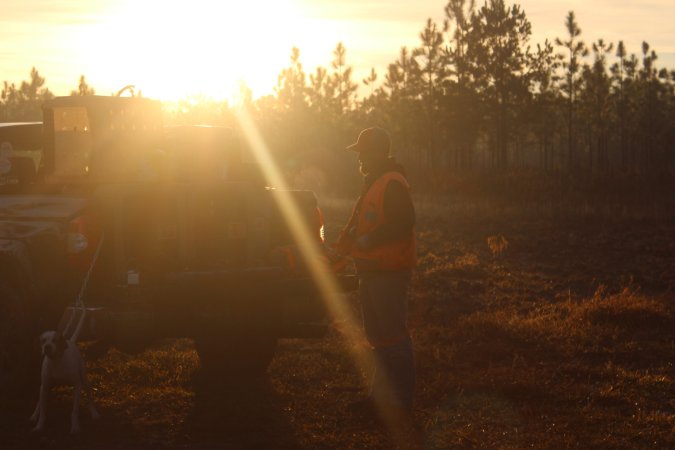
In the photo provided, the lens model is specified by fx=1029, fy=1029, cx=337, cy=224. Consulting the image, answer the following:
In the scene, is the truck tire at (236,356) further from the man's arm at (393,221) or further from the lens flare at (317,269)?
the man's arm at (393,221)

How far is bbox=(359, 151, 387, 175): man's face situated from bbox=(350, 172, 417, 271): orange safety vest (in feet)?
0.43

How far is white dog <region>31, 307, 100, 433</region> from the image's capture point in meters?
6.64

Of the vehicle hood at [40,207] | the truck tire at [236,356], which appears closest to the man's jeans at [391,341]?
the truck tire at [236,356]

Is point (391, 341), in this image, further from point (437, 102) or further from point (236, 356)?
point (437, 102)

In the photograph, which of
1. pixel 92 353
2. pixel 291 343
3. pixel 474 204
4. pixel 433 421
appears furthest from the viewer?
pixel 474 204

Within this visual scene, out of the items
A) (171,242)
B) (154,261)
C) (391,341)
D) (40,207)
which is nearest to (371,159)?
(391,341)

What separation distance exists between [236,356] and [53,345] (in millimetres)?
2155

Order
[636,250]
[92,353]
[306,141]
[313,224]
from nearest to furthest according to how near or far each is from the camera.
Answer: [92,353], [313,224], [636,250], [306,141]

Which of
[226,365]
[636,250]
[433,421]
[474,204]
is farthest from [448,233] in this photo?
[433,421]

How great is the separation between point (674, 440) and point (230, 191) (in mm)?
3512

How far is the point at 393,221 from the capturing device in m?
6.94

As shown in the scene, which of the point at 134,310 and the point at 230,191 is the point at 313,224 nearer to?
the point at 230,191

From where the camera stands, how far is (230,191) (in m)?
7.61

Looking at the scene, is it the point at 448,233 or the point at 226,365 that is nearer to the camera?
the point at 226,365
